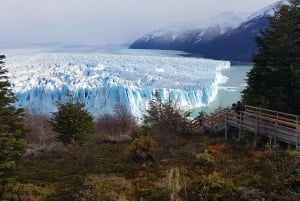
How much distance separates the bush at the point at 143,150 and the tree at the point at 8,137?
392 centimetres

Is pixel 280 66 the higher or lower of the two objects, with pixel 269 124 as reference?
higher

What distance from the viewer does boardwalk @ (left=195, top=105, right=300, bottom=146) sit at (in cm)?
1355

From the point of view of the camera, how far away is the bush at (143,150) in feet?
44.3

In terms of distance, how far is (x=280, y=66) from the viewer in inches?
666

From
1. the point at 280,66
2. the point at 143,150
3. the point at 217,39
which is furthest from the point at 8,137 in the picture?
the point at 217,39

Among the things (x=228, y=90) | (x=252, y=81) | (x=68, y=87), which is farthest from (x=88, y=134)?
(x=228, y=90)

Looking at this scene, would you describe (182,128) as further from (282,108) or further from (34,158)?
(34,158)

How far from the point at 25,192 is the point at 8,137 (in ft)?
4.68

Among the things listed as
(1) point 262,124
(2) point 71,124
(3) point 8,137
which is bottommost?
(2) point 71,124

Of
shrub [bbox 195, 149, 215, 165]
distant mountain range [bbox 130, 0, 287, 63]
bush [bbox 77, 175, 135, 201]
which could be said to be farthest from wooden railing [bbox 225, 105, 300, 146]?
distant mountain range [bbox 130, 0, 287, 63]

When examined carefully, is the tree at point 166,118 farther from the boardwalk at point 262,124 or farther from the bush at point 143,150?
the bush at point 143,150

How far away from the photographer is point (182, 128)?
19.2 meters

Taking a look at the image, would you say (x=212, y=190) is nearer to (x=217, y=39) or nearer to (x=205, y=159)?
(x=205, y=159)

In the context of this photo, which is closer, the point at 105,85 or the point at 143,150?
the point at 143,150
